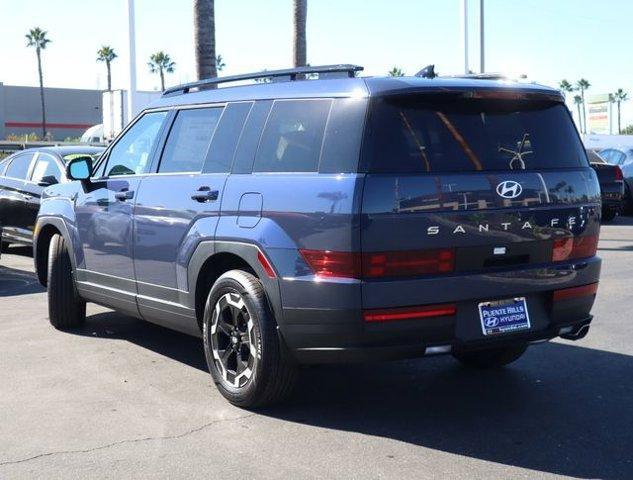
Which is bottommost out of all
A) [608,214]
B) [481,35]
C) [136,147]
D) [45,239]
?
[608,214]

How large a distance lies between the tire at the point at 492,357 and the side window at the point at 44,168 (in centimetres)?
739

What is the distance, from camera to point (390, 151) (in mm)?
4605

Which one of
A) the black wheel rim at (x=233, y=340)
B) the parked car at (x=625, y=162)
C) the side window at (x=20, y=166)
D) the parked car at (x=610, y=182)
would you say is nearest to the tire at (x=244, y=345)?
the black wheel rim at (x=233, y=340)

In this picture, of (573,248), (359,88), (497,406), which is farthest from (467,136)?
(497,406)

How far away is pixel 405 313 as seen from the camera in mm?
4539

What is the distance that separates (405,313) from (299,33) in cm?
1649

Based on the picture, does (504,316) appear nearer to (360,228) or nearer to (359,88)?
(360,228)

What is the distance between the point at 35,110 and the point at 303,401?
75977 mm

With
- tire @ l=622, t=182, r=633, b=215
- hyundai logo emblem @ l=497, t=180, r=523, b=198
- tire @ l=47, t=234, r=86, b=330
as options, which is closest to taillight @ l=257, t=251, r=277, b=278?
hyundai logo emblem @ l=497, t=180, r=523, b=198

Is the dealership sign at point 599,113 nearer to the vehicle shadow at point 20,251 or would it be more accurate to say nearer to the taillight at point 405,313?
the vehicle shadow at point 20,251

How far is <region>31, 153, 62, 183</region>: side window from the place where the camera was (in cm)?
1182

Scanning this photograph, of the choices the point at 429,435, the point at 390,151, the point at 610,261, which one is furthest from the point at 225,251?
the point at 610,261

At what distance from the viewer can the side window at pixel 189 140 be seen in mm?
5754

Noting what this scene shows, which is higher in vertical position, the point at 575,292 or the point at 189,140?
the point at 189,140
